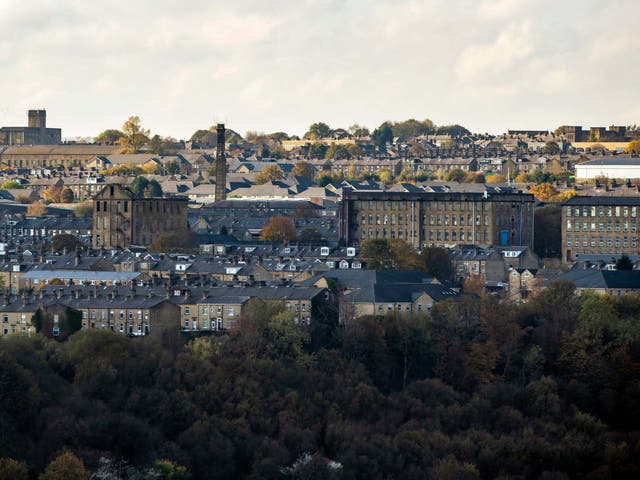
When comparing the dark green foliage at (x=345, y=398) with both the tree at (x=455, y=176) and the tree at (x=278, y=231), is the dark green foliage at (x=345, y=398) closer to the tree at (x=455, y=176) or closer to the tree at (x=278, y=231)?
the tree at (x=278, y=231)

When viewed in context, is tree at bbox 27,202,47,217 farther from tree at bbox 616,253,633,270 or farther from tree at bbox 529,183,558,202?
tree at bbox 616,253,633,270

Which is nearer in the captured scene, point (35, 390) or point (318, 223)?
point (35, 390)

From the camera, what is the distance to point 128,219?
8750cm

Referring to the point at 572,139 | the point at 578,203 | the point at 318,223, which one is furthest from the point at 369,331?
the point at 572,139

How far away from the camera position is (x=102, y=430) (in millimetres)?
48219

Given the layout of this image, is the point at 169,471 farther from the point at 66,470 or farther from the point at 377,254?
the point at 377,254

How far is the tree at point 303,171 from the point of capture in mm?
130125

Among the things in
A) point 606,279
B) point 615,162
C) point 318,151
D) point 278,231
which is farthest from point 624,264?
point 318,151

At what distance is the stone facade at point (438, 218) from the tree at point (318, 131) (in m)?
82.4

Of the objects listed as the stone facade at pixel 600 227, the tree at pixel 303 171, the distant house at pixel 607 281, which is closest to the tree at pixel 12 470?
the distant house at pixel 607 281

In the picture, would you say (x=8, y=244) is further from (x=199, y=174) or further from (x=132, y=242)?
(x=199, y=174)

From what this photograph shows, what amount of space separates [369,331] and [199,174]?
7753 cm

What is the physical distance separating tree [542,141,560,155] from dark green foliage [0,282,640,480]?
7542 centimetres

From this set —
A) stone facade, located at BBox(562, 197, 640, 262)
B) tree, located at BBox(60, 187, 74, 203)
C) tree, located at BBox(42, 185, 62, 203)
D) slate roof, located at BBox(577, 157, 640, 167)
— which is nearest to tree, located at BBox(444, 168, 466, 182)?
slate roof, located at BBox(577, 157, 640, 167)
